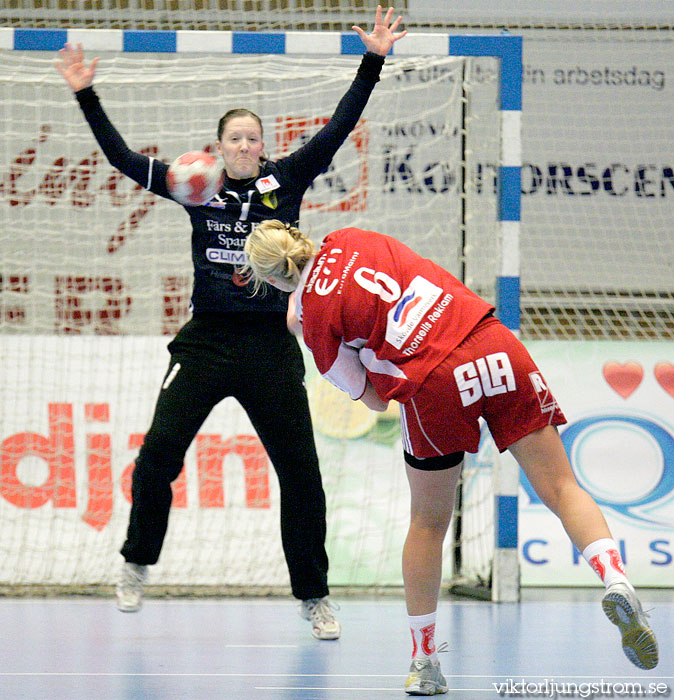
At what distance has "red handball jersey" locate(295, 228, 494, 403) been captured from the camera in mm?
2799

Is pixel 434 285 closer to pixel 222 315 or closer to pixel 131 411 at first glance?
pixel 222 315

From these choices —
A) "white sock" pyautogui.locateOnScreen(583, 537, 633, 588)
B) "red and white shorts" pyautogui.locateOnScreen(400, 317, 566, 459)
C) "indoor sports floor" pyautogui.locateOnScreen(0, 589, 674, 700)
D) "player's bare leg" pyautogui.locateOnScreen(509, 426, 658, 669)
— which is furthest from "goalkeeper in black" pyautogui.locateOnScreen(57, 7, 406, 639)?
"white sock" pyautogui.locateOnScreen(583, 537, 633, 588)

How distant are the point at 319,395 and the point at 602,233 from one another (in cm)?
273

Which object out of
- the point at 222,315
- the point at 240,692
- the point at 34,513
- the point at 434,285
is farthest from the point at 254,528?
the point at 434,285

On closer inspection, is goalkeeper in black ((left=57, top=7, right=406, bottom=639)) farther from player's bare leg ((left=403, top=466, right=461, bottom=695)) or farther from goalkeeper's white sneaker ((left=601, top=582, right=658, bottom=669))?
goalkeeper's white sneaker ((left=601, top=582, right=658, bottom=669))

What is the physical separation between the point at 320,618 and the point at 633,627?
64.5 inches

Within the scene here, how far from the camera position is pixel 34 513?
5.18 m

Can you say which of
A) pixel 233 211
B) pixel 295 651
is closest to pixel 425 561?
pixel 295 651

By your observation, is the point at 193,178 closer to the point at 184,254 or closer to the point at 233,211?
the point at 233,211

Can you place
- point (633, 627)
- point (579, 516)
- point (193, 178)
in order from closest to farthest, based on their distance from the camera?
point (633, 627), point (579, 516), point (193, 178)

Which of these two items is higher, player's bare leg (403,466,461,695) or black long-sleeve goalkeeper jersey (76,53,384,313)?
black long-sleeve goalkeeper jersey (76,53,384,313)

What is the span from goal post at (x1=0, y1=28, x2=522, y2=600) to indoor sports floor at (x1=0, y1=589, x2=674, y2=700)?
46cm

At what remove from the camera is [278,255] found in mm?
2887

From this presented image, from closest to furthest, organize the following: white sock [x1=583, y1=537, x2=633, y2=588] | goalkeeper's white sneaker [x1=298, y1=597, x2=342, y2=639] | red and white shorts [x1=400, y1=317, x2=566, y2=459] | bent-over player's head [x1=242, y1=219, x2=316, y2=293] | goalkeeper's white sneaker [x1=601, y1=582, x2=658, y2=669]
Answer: goalkeeper's white sneaker [x1=601, y1=582, x2=658, y2=669] < white sock [x1=583, y1=537, x2=633, y2=588] < red and white shorts [x1=400, y1=317, x2=566, y2=459] < bent-over player's head [x1=242, y1=219, x2=316, y2=293] < goalkeeper's white sneaker [x1=298, y1=597, x2=342, y2=639]
